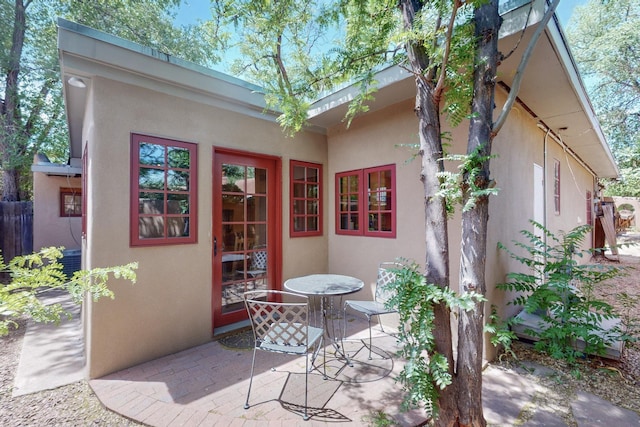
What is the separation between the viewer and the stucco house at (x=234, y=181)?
285cm

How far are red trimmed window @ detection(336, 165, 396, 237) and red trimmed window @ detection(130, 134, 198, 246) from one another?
2253 millimetres

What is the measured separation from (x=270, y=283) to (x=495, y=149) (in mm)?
3390

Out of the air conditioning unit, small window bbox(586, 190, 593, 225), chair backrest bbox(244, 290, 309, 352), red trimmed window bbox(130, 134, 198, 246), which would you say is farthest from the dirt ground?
the air conditioning unit

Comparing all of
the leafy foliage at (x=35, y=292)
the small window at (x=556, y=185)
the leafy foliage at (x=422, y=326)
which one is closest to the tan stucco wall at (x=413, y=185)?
the small window at (x=556, y=185)

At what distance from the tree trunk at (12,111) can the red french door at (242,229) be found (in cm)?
800

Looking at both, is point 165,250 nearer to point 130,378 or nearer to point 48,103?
point 130,378

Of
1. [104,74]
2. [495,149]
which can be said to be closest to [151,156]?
[104,74]

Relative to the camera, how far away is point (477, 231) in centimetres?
200

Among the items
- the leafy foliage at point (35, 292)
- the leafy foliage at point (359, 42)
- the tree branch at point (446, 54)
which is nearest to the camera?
the leafy foliage at point (35, 292)

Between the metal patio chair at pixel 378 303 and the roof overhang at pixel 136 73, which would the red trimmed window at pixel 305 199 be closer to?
the roof overhang at pixel 136 73

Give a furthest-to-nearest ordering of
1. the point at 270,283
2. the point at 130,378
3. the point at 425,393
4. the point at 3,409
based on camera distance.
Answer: the point at 270,283
the point at 130,378
the point at 3,409
the point at 425,393

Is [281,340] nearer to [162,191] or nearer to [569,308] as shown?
[162,191]

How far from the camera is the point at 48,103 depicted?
8.84m

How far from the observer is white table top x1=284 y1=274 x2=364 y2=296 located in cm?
280
